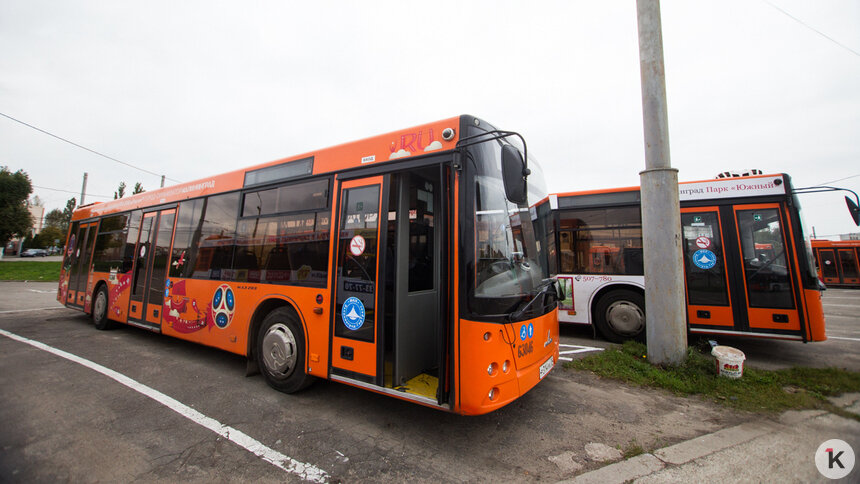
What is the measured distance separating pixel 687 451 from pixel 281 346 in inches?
167

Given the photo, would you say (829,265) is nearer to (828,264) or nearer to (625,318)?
(828,264)

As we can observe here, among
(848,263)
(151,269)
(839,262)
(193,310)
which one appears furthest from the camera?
(839,262)

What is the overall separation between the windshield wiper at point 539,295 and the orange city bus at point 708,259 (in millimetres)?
330

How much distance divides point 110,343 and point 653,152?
33.0 ft

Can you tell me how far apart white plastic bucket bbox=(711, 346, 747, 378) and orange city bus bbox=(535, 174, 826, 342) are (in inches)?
65.5

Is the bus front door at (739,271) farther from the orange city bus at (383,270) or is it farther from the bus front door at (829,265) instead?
the bus front door at (829,265)

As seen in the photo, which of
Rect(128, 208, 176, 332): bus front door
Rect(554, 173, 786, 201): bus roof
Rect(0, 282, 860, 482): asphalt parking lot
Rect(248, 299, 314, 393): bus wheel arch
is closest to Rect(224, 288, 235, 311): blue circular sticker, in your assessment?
Rect(248, 299, 314, 393): bus wheel arch

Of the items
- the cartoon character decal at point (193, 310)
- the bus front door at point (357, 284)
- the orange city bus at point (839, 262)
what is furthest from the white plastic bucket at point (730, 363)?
the orange city bus at point (839, 262)

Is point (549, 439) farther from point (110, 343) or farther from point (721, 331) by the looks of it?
point (110, 343)

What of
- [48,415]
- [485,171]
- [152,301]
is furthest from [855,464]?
[152,301]

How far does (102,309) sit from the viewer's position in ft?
24.7

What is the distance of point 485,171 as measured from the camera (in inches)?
126

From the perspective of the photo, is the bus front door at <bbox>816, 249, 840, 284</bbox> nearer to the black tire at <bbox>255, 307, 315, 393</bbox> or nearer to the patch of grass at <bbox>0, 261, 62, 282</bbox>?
the black tire at <bbox>255, 307, 315, 393</bbox>

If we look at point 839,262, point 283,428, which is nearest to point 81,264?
point 283,428
